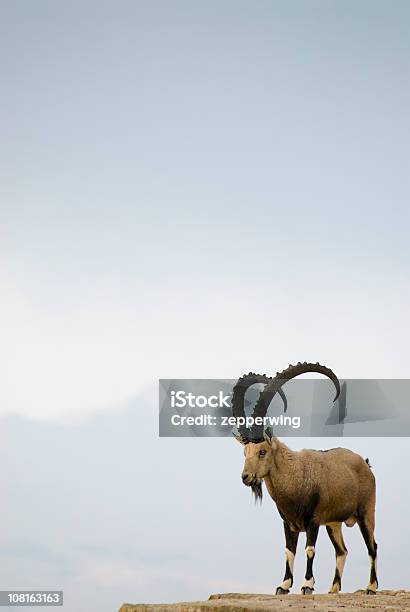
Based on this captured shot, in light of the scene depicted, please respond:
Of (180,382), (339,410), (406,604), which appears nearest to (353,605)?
(406,604)

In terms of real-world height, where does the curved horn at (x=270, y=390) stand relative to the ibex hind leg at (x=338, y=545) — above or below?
above

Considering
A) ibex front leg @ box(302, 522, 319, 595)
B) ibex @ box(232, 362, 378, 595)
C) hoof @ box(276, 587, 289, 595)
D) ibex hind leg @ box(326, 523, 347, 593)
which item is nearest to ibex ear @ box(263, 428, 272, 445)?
ibex @ box(232, 362, 378, 595)

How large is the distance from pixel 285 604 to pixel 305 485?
335 centimetres

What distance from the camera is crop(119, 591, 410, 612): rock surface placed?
17188 millimetres

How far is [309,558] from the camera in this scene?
1975 centimetres

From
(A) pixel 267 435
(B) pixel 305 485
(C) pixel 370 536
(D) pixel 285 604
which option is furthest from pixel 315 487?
(D) pixel 285 604

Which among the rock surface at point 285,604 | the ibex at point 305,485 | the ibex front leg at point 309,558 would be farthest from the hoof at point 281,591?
the rock surface at point 285,604

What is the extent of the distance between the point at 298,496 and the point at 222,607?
3.88 metres

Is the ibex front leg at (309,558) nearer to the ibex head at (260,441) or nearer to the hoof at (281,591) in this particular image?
the hoof at (281,591)

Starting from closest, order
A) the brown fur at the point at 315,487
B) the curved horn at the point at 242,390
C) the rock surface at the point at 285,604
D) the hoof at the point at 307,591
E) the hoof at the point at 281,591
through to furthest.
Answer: the rock surface at the point at 285,604
the hoof at the point at 307,591
the hoof at the point at 281,591
the brown fur at the point at 315,487
the curved horn at the point at 242,390

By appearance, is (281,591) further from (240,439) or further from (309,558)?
(240,439)

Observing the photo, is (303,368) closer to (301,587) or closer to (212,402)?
(212,402)

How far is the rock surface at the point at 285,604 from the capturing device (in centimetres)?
1719

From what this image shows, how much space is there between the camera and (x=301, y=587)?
771 inches
